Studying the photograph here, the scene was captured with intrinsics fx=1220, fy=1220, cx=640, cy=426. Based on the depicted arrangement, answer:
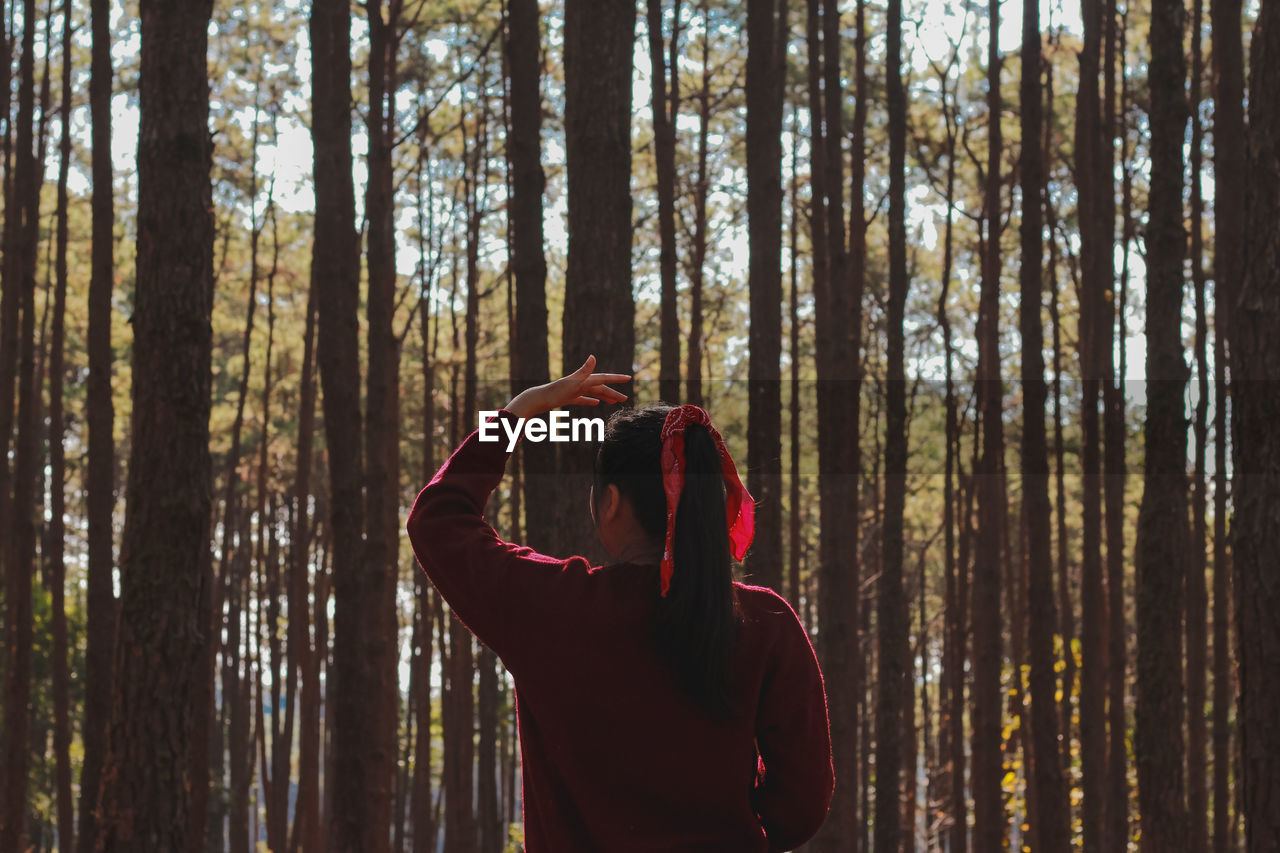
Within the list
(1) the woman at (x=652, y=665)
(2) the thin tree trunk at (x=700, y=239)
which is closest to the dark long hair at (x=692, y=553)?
(1) the woman at (x=652, y=665)

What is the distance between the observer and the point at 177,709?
492 cm

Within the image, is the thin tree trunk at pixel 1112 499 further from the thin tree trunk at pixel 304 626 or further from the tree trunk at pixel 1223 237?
the thin tree trunk at pixel 304 626

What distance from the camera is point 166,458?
16.3 feet

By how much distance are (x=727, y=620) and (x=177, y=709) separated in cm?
390

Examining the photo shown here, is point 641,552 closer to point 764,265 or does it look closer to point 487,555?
point 487,555

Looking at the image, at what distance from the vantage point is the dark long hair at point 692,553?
166 centimetres

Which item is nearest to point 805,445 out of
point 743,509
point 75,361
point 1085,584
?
point 1085,584

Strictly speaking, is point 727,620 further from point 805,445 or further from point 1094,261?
point 805,445

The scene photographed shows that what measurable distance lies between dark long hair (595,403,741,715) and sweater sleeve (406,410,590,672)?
134 mm

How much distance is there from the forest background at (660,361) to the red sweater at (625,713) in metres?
3.40

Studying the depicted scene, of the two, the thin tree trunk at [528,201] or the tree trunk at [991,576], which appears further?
the tree trunk at [991,576]

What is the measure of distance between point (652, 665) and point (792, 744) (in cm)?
26

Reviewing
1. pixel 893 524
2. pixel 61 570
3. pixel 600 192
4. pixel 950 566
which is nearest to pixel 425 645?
pixel 61 570

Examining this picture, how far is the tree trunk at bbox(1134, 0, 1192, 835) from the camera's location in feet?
21.1
